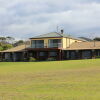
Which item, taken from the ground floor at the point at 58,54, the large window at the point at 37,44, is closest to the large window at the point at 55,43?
the ground floor at the point at 58,54

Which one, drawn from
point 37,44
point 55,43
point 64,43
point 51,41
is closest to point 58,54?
point 55,43

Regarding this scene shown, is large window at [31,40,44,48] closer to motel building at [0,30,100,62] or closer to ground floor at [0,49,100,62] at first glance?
motel building at [0,30,100,62]

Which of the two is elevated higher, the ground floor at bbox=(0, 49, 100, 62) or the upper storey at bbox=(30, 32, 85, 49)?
the upper storey at bbox=(30, 32, 85, 49)

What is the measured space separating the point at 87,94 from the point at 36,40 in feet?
180

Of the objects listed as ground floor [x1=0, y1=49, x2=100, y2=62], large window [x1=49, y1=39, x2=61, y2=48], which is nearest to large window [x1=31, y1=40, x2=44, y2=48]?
ground floor [x1=0, y1=49, x2=100, y2=62]

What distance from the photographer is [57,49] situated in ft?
213

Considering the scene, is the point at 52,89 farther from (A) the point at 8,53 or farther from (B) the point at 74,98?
(A) the point at 8,53

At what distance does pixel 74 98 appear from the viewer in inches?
555

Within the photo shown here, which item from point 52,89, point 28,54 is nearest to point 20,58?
point 28,54

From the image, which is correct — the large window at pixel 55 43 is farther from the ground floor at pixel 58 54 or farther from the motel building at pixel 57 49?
the ground floor at pixel 58 54

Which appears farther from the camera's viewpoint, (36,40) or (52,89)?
(36,40)

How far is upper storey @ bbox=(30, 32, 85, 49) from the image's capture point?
2611 inches

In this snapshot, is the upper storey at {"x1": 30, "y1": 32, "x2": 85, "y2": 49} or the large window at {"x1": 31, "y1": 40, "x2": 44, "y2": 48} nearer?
the upper storey at {"x1": 30, "y1": 32, "x2": 85, "y2": 49}

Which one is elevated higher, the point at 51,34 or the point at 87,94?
the point at 51,34
